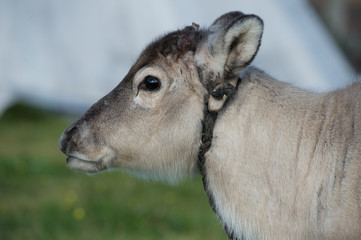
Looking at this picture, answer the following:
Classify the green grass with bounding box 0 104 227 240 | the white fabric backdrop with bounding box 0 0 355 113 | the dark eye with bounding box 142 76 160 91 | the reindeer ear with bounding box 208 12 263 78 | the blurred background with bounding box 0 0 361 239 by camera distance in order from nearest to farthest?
the reindeer ear with bounding box 208 12 263 78 < the dark eye with bounding box 142 76 160 91 < the green grass with bounding box 0 104 227 240 < the blurred background with bounding box 0 0 361 239 < the white fabric backdrop with bounding box 0 0 355 113

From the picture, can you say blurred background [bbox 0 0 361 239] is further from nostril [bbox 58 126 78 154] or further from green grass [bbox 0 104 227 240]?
nostril [bbox 58 126 78 154]

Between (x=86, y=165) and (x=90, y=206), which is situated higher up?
(x=86, y=165)

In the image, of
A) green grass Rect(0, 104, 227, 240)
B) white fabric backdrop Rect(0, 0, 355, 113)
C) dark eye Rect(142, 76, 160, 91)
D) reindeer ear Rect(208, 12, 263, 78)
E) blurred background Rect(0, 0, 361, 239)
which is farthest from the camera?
white fabric backdrop Rect(0, 0, 355, 113)

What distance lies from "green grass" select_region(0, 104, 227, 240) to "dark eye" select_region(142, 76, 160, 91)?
2.49 meters

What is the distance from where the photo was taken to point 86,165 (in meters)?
4.27

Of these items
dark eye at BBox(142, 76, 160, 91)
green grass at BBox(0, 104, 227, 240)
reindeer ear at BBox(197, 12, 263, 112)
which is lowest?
green grass at BBox(0, 104, 227, 240)

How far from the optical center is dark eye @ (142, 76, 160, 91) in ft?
13.7

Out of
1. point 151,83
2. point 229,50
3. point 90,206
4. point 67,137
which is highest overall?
point 229,50

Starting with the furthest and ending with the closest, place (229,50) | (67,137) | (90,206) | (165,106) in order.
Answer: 1. (90,206)
2. (67,137)
3. (165,106)
4. (229,50)

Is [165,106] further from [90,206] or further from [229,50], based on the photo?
[90,206]

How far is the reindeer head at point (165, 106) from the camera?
13.2ft

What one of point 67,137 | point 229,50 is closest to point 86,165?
point 67,137

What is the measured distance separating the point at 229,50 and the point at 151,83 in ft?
1.94

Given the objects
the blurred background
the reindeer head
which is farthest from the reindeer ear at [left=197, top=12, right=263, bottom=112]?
the blurred background
